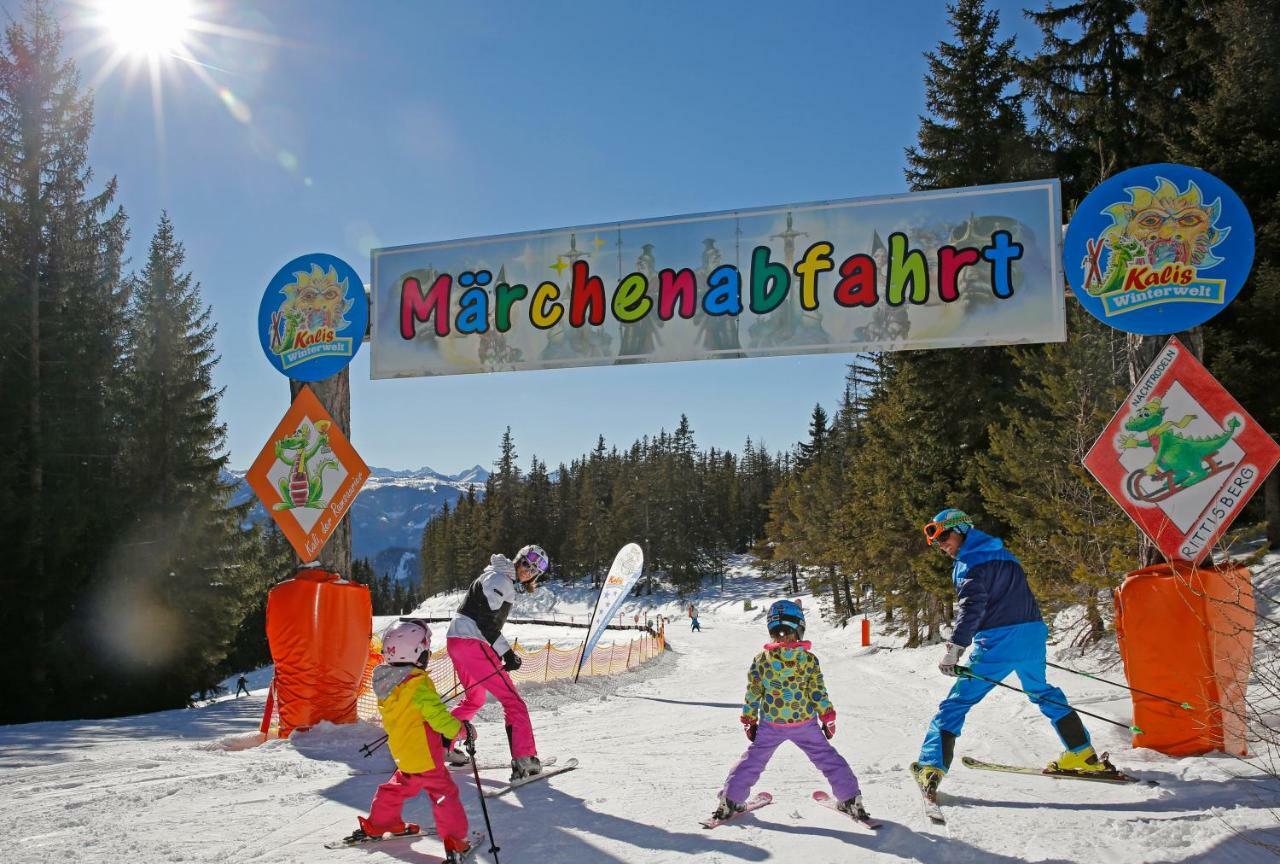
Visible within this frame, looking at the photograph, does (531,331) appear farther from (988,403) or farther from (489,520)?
(489,520)

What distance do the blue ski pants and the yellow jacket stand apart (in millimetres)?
3235

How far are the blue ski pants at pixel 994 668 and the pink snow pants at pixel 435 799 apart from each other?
10.1 feet

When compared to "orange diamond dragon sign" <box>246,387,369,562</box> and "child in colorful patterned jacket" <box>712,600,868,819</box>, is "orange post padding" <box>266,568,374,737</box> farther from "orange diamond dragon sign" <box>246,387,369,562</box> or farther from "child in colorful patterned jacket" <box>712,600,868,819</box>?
"child in colorful patterned jacket" <box>712,600,868,819</box>

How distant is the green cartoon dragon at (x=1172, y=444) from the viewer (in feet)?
22.1

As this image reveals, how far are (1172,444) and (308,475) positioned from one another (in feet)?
27.9

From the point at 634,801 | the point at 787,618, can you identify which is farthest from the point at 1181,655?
the point at 634,801

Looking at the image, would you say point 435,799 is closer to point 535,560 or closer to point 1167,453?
point 535,560

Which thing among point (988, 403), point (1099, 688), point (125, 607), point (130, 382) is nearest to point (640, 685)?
point (1099, 688)

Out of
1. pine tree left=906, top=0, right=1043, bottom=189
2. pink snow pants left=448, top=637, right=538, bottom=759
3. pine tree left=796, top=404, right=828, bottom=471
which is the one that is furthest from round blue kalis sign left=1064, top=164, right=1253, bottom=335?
pine tree left=796, top=404, right=828, bottom=471

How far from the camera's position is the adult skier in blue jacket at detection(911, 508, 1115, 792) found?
18.0 ft

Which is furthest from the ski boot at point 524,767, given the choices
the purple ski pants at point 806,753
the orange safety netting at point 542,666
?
the purple ski pants at point 806,753

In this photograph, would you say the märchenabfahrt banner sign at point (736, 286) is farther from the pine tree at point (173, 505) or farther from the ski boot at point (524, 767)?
the pine tree at point (173, 505)

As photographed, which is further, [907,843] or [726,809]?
[726,809]

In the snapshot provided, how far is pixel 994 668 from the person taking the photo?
5508 millimetres
